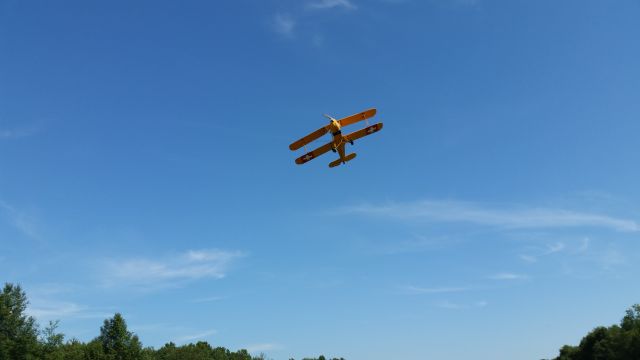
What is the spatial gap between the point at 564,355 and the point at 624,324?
39.9 metres

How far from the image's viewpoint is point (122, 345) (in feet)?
271

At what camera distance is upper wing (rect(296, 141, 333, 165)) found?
52219mm

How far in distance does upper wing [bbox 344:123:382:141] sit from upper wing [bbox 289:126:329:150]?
8.74 ft

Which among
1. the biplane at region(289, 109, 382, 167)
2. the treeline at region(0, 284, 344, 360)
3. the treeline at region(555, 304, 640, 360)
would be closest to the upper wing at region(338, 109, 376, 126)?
the biplane at region(289, 109, 382, 167)

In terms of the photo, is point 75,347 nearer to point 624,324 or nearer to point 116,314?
point 116,314

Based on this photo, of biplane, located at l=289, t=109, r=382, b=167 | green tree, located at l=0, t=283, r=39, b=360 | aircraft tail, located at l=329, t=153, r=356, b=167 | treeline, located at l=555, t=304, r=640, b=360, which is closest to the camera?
biplane, located at l=289, t=109, r=382, b=167

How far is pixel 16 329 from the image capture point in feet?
231

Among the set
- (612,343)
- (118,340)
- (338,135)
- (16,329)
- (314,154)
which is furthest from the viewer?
(612,343)

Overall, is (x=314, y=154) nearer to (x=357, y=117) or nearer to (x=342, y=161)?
(x=342, y=161)

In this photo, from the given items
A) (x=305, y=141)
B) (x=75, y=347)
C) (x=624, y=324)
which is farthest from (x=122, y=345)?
(x=624, y=324)

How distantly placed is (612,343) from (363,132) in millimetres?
87461

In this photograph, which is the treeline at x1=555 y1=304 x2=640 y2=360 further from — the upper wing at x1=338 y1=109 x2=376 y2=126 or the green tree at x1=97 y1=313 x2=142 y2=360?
the green tree at x1=97 y1=313 x2=142 y2=360

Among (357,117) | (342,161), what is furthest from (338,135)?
(342,161)

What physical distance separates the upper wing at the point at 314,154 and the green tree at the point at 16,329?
47901 millimetres
